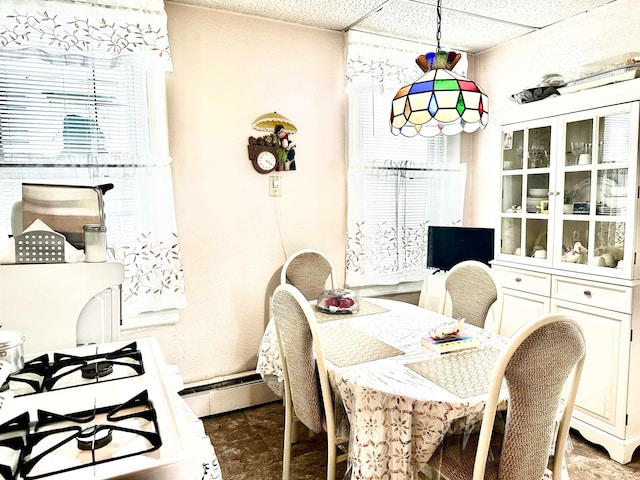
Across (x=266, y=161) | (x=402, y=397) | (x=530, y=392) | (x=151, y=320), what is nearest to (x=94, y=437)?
(x=402, y=397)

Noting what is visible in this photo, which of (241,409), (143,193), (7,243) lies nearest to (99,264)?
(7,243)

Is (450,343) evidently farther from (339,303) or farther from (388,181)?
(388,181)

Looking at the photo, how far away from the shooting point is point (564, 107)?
2.56 metres

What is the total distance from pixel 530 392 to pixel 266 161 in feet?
6.65

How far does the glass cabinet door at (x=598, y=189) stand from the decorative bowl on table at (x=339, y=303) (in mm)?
1250

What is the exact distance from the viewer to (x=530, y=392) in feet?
4.36

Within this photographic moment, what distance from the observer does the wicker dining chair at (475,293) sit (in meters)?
2.34

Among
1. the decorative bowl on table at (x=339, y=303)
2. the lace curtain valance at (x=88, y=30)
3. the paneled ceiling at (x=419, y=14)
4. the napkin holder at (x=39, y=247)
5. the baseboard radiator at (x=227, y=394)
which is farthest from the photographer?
the baseboard radiator at (x=227, y=394)

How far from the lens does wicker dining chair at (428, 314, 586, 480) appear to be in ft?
4.29

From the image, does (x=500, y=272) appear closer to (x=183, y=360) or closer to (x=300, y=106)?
(x=300, y=106)

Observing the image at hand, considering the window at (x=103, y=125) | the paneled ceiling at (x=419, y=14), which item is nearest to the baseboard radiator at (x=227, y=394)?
the window at (x=103, y=125)

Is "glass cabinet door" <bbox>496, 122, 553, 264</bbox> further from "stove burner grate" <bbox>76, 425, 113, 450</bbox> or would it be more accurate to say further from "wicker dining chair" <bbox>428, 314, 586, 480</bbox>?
"stove burner grate" <bbox>76, 425, 113, 450</bbox>

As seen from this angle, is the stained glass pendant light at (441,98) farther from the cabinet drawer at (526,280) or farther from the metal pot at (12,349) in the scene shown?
the metal pot at (12,349)

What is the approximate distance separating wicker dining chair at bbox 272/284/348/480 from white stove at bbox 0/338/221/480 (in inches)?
24.0
